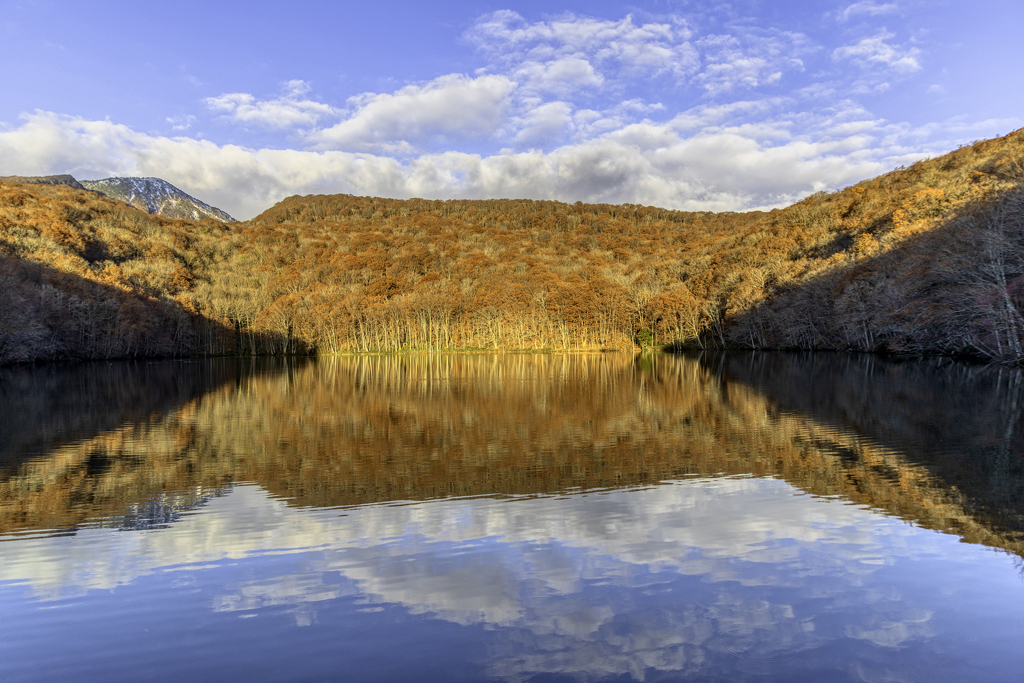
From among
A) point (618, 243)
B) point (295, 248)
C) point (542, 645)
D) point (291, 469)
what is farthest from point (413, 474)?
point (618, 243)

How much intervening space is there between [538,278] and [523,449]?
298ft

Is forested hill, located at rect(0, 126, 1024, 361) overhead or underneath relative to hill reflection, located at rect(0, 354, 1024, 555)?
overhead

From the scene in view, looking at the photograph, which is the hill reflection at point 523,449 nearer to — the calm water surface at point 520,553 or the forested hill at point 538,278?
the calm water surface at point 520,553

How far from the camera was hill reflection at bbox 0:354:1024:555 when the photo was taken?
10.9 meters

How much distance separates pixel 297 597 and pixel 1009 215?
147 feet

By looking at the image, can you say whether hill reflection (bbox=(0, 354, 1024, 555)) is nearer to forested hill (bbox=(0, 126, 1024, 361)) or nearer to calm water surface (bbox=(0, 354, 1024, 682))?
calm water surface (bbox=(0, 354, 1024, 682))

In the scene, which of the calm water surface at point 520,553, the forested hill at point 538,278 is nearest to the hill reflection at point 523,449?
the calm water surface at point 520,553

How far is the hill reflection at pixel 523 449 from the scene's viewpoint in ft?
35.7

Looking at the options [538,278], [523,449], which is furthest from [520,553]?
[538,278]

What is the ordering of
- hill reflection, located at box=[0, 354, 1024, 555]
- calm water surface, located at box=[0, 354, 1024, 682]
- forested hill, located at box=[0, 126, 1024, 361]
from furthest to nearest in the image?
forested hill, located at box=[0, 126, 1024, 361]
hill reflection, located at box=[0, 354, 1024, 555]
calm water surface, located at box=[0, 354, 1024, 682]

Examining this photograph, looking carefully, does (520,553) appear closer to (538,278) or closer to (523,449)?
(523,449)

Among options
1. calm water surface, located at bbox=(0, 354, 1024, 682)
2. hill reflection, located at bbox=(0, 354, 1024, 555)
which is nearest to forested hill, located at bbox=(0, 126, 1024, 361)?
hill reflection, located at bbox=(0, 354, 1024, 555)

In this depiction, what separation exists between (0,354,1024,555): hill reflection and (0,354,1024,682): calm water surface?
0.12m

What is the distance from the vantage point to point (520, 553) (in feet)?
26.8
